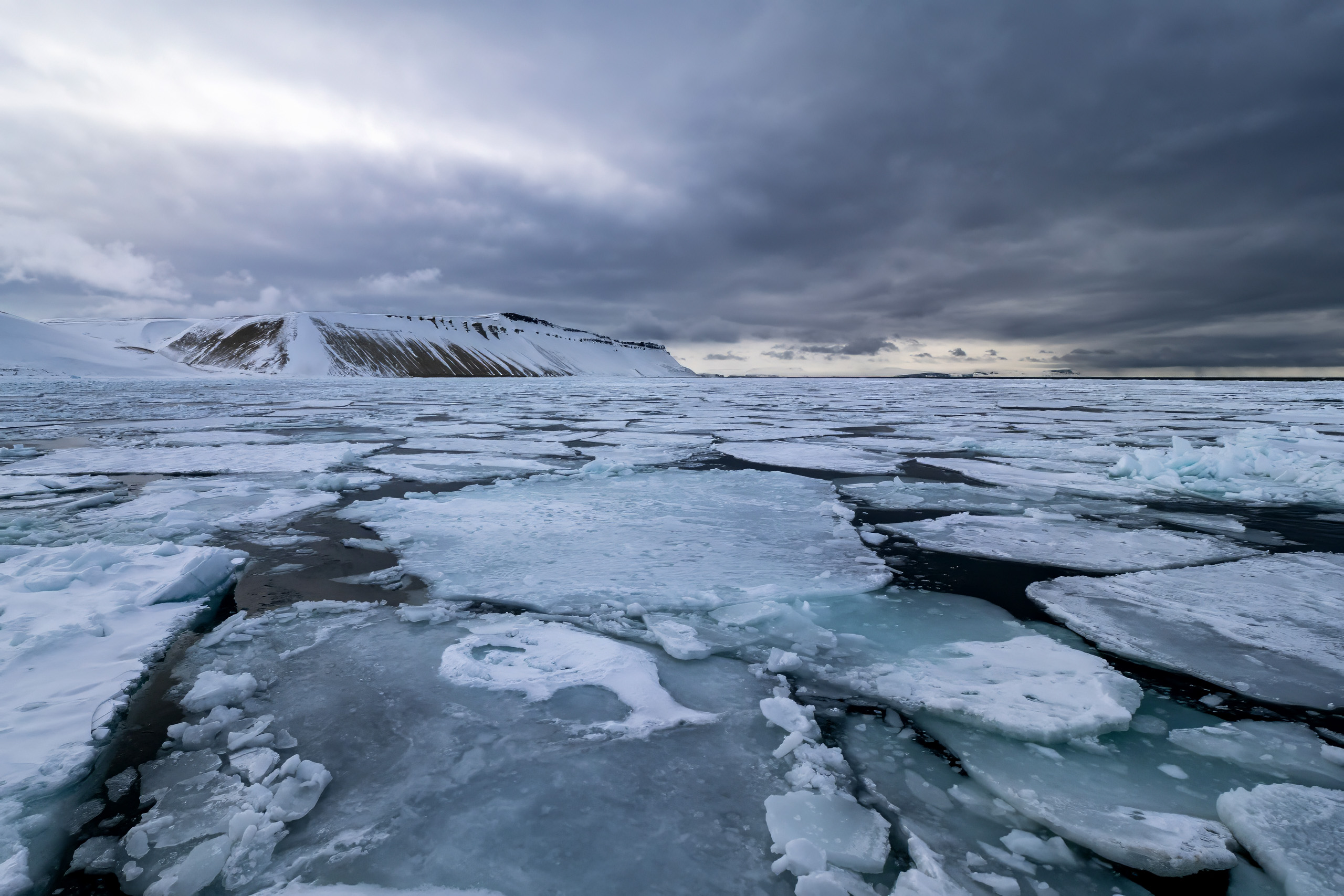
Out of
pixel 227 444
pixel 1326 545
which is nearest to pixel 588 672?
pixel 1326 545

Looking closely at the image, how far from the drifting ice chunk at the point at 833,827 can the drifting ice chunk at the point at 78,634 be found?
197 centimetres

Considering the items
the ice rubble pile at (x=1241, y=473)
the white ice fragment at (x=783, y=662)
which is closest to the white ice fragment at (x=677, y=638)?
the white ice fragment at (x=783, y=662)

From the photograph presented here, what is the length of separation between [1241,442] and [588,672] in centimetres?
918

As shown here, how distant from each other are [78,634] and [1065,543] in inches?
210

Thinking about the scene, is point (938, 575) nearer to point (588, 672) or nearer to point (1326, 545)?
point (588, 672)

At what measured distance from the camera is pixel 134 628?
2525 millimetres

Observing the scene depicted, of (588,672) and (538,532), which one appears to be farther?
(538,532)

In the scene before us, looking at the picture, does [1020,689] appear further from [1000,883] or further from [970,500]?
[970,500]

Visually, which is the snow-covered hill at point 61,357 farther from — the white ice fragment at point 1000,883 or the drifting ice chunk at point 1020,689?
the white ice fragment at point 1000,883

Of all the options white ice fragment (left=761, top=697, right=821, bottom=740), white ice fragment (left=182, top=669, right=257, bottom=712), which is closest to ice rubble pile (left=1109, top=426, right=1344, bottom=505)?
white ice fragment (left=761, top=697, right=821, bottom=740)

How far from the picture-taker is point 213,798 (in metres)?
1.63

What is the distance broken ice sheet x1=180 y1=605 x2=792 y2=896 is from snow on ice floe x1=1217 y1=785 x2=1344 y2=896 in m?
1.16

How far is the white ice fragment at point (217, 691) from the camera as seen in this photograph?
2035mm

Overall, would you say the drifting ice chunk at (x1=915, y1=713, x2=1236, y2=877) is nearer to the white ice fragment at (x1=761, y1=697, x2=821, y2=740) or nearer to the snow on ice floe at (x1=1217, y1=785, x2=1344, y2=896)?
the snow on ice floe at (x1=1217, y1=785, x2=1344, y2=896)
